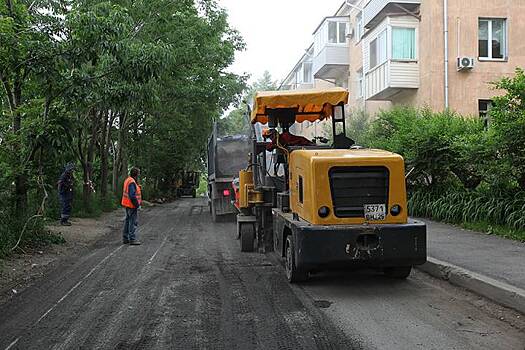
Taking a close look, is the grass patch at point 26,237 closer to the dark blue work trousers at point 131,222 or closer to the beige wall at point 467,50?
the dark blue work trousers at point 131,222

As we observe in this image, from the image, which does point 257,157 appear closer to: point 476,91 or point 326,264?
point 326,264

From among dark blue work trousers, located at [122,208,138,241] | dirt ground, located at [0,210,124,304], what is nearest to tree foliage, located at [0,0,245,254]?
dirt ground, located at [0,210,124,304]

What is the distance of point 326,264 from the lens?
7293 millimetres

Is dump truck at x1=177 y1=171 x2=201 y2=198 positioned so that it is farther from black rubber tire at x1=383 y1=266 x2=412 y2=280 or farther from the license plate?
the license plate

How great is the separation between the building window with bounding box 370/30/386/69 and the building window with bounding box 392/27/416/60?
1.80ft

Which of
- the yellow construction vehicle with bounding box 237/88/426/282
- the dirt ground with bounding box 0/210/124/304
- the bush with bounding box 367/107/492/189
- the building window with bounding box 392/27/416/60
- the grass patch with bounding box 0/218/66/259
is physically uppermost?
the building window with bounding box 392/27/416/60

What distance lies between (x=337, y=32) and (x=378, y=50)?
8802 mm

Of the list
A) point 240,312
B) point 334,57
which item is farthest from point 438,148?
point 334,57

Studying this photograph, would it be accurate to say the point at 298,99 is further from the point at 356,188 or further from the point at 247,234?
the point at 247,234

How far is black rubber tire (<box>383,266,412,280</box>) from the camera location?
318 inches

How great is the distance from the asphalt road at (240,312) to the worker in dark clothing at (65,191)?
6794 mm

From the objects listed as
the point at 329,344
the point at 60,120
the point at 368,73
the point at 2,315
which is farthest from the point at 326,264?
the point at 368,73

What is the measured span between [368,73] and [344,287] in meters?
18.5

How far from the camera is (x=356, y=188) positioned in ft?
24.9
